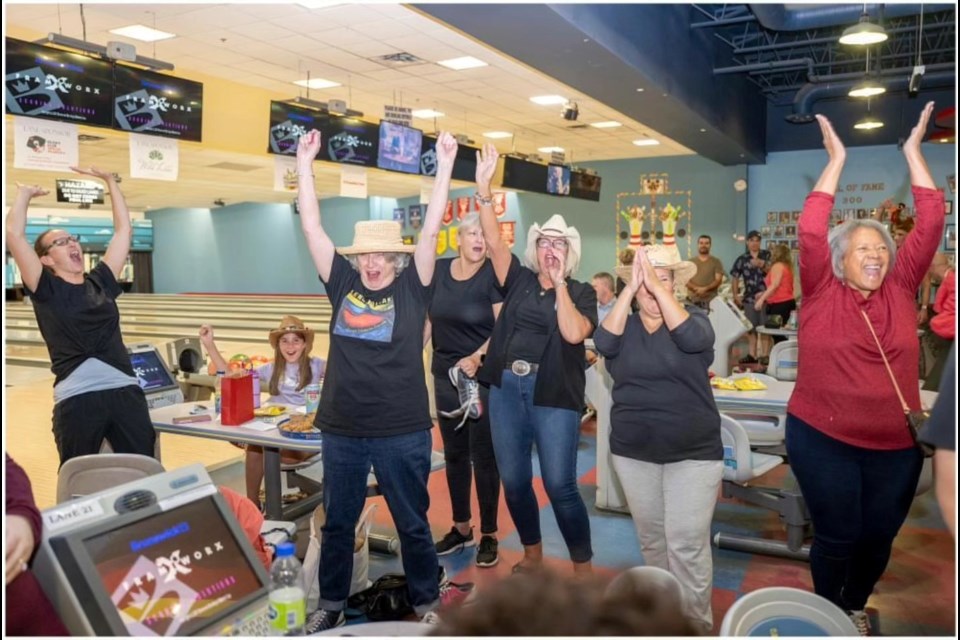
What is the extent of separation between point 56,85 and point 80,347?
10.4 ft

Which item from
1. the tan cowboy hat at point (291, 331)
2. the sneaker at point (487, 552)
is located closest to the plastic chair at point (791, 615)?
the sneaker at point (487, 552)

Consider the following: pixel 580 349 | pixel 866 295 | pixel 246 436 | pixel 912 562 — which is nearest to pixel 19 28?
pixel 246 436

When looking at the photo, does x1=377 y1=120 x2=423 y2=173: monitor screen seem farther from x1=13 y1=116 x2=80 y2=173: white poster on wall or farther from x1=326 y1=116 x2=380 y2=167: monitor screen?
x1=13 y1=116 x2=80 y2=173: white poster on wall

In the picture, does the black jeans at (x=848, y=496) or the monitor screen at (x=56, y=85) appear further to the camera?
the monitor screen at (x=56, y=85)

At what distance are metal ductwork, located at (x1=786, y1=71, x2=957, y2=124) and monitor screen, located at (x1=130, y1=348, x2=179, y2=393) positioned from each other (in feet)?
26.6

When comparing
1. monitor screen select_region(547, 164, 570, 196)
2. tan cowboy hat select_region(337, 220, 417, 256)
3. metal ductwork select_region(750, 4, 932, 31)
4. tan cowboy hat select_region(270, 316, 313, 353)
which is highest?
metal ductwork select_region(750, 4, 932, 31)

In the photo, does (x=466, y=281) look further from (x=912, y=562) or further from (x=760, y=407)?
(x=912, y=562)

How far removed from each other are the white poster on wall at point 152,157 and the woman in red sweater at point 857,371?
5162 millimetres

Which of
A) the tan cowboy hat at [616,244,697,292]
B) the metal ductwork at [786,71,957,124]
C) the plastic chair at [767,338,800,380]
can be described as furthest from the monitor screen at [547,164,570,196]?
the tan cowboy hat at [616,244,697,292]

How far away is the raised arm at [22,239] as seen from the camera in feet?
9.75

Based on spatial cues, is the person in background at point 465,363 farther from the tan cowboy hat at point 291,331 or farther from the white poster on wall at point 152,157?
the white poster on wall at point 152,157

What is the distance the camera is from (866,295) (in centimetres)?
247

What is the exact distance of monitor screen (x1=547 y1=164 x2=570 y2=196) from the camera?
1218 centimetres

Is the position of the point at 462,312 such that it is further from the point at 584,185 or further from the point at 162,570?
the point at 584,185
